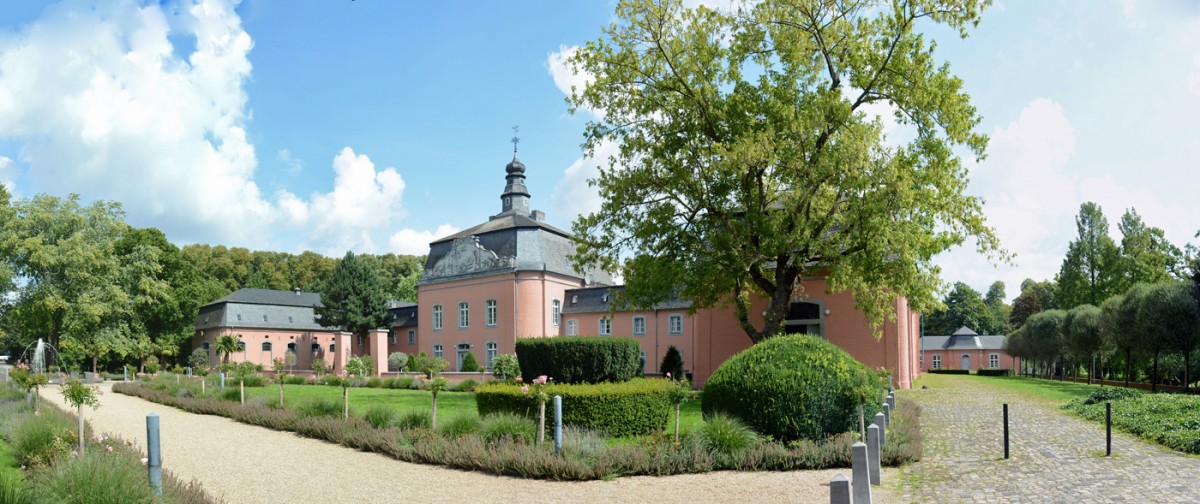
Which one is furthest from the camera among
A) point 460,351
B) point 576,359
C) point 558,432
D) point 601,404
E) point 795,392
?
point 460,351

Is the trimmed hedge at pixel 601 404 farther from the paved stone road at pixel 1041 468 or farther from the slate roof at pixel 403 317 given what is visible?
Answer: the slate roof at pixel 403 317

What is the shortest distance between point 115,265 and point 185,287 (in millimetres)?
6521

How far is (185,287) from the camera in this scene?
46.6m

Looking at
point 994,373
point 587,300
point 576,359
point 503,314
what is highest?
point 587,300

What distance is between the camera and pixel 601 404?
1195 cm

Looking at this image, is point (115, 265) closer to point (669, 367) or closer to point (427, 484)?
point (669, 367)

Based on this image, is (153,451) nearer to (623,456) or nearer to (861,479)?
(623,456)

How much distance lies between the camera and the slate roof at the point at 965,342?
2763 inches

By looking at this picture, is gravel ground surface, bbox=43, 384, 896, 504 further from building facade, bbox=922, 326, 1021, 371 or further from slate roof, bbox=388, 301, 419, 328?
building facade, bbox=922, 326, 1021, 371

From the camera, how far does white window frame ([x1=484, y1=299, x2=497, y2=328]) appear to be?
41.7 meters

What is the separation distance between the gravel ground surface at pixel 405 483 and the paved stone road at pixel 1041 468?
2.49ft

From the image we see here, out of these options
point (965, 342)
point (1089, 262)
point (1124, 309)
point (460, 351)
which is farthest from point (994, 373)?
point (460, 351)

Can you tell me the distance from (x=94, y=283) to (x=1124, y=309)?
4882 cm

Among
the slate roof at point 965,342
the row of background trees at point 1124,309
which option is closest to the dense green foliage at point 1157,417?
the row of background trees at point 1124,309
